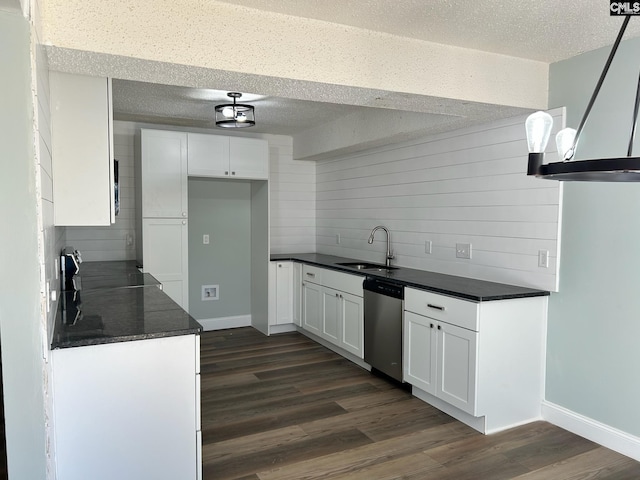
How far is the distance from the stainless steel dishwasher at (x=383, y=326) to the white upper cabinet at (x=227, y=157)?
197 centimetres

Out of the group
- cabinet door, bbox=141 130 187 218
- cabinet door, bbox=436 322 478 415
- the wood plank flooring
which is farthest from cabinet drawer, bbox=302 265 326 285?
cabinet door, bbox=436 322 478 415

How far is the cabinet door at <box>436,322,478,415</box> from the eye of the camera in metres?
2.98

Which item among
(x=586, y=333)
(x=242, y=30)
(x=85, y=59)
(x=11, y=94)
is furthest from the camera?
(x=586, y=333)

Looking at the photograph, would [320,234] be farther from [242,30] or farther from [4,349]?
[4,349]

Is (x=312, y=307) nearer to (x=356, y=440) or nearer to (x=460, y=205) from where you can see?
(x=460, y=205)

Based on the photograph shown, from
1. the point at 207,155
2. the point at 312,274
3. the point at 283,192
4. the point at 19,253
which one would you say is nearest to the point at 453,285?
the point at 312,274

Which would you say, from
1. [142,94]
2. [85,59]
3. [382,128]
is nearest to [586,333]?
[382,128]

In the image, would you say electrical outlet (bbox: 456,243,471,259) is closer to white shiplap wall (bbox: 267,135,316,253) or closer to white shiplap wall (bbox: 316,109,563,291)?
white shiplap wall (bbox: 316,109,563,291)

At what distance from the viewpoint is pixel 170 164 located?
4.73 meters

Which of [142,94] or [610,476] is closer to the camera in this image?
[610,476]

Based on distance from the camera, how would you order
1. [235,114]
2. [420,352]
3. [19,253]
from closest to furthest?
[19,253]
[420,352]
[235,114]

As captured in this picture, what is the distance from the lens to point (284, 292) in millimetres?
5363

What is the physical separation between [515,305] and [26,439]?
2.71 meters

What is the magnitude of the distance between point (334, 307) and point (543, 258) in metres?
2.04
